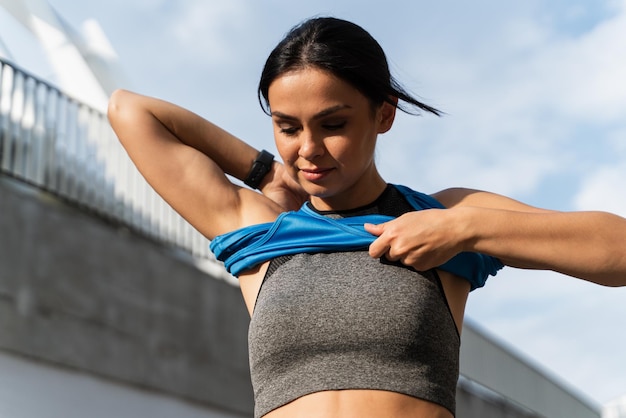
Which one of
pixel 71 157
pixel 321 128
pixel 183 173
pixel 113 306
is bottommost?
pixel 113 306

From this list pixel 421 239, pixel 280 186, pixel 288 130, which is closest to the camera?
pixel 421 239

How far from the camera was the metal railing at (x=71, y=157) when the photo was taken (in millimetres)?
6281

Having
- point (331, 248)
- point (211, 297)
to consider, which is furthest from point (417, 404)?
point (211, 297)

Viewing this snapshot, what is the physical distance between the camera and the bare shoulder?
1949mm

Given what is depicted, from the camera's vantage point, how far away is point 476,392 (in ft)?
32.8

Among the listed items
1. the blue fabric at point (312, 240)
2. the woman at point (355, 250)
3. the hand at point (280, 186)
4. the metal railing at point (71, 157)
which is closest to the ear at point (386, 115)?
the woman at point (355, 250)

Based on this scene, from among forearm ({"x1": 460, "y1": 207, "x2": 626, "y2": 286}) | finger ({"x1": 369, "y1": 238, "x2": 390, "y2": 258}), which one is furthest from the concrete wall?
forearm ({"x1": 460, "y1": 207, "x2": 626, "y2": 286})

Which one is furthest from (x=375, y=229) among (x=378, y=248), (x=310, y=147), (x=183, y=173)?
(x=183, y=173)

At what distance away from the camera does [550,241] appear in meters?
1.78

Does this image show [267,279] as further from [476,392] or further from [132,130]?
[476,392]

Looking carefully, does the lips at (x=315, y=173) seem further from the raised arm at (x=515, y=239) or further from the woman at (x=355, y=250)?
the raised arm at (x=515, y=239)

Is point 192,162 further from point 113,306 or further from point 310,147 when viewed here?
point 113,306

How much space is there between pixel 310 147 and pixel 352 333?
313 mm

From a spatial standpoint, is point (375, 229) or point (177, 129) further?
point (177, 129)
